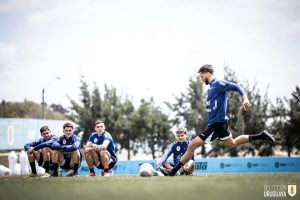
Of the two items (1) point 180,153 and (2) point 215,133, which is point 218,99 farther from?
(1) point 180,153

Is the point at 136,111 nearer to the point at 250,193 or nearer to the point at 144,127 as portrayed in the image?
the point at 144,127

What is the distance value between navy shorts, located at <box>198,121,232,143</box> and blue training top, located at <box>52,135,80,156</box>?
4663 millimetres

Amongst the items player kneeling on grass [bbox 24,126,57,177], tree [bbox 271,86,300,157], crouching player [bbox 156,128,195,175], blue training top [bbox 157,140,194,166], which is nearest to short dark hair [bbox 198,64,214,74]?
crouching player [bbox 156,128,195,175]

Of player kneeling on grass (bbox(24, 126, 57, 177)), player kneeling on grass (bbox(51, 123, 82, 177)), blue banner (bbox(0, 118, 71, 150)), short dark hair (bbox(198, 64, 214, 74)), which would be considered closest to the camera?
short dark hair (bbox(198, 64, 214, 74))

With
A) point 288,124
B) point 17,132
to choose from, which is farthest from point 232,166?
point 17,132

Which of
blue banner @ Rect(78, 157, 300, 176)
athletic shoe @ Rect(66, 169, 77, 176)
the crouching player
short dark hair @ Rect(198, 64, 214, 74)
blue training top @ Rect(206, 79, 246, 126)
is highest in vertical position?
short dark hair @ Rect(198, 64, 214, 74)

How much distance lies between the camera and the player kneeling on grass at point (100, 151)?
12.5m

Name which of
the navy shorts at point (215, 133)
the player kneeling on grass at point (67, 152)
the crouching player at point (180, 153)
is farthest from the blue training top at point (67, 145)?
the navy shorts at point (215, 133)

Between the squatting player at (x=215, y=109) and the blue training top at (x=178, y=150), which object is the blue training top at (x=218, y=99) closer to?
the squatting player at (x=215, y=109)

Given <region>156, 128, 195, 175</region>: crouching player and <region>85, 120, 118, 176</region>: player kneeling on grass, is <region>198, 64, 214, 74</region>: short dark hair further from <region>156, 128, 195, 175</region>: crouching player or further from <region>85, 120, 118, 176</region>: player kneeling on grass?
<region>85, 120, 118, 176</region>: player kneeling on grass

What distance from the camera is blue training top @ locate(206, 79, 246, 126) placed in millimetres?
9656

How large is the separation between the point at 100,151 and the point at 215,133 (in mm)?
3919

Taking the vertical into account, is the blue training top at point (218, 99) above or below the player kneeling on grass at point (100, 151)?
above

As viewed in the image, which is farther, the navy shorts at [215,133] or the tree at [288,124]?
the tree at [288,124]
